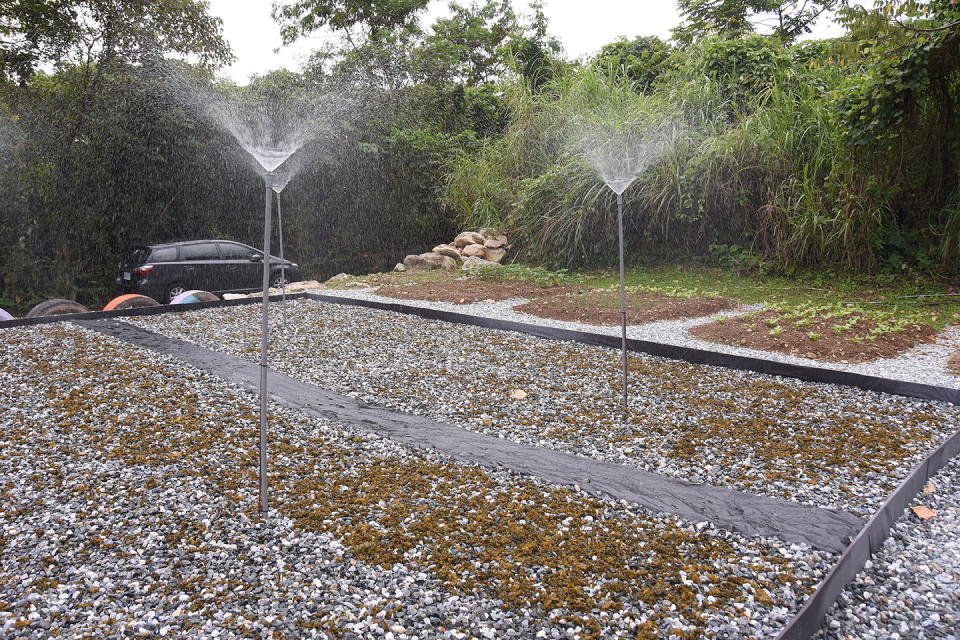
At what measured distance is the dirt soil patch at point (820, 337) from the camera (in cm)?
342

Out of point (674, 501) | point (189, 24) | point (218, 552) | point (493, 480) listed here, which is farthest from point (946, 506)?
point (189, 24)

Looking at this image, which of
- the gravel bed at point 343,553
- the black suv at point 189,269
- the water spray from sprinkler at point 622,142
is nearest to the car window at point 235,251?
the black suv at point 189,269

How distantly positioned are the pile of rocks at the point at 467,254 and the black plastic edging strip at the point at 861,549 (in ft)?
20.2

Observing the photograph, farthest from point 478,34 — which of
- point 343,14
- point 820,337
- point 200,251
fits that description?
point 820,337

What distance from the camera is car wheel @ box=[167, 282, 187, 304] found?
7078mm

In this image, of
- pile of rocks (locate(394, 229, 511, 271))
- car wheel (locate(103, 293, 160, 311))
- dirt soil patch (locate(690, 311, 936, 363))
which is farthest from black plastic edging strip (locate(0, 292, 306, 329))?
dirt soil patch (locate(690, 311, 936, 363))

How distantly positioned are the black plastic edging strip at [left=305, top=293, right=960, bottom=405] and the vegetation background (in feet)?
8.63

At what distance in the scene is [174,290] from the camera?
7.13 metres

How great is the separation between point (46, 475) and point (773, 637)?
2375mm

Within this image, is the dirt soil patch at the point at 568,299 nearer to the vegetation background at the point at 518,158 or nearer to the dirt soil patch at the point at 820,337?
→ the dirt soil patch at the point at 820,337

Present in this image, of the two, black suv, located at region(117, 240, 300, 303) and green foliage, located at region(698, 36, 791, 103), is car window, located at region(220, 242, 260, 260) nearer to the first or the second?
black suv, located at region(117, 240, 300, 303)

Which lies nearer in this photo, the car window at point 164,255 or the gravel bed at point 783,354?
the gravel bed at point 783,354

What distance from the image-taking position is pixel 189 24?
314 inches

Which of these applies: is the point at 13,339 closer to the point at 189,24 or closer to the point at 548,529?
the point at 548,529
